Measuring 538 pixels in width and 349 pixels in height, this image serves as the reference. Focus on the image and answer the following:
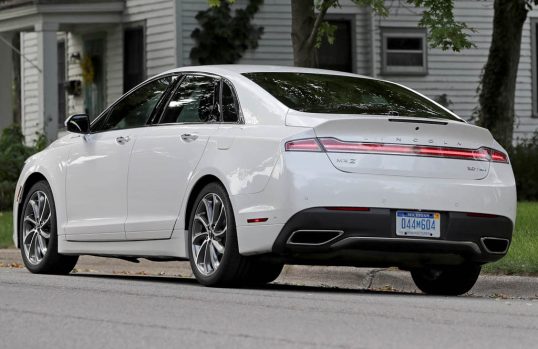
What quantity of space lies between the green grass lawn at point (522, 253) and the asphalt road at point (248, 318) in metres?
0.76

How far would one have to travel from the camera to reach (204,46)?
86.6 ft

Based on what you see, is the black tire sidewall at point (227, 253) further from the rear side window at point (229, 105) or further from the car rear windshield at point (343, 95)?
the car rear windshield at point (343, 95)

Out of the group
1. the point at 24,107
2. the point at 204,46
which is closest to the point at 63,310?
the point at 204,46

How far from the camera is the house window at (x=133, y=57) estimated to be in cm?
2795

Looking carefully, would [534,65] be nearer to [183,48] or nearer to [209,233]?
[183,48]

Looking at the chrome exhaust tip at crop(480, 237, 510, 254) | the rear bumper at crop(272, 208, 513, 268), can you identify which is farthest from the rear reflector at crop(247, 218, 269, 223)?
the chrome exhaust tip at crop(480, 237, 510, 254)

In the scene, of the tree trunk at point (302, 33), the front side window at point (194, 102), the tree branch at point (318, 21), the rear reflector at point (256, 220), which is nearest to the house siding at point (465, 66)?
the tree trunk at point (302, 33)

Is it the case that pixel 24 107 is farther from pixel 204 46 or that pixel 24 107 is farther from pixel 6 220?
pixel 6 220

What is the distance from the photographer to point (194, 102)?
10789 mm

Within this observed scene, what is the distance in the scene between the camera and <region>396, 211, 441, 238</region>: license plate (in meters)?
9.48

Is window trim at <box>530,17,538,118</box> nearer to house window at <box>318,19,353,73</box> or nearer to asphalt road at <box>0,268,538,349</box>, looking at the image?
house window at <box>318,19,353,73</box>

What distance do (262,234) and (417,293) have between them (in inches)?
75.1

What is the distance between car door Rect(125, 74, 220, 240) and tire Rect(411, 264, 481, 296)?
1939 mm

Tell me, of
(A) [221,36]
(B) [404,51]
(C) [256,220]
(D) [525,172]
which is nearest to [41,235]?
(C) [256,220]
